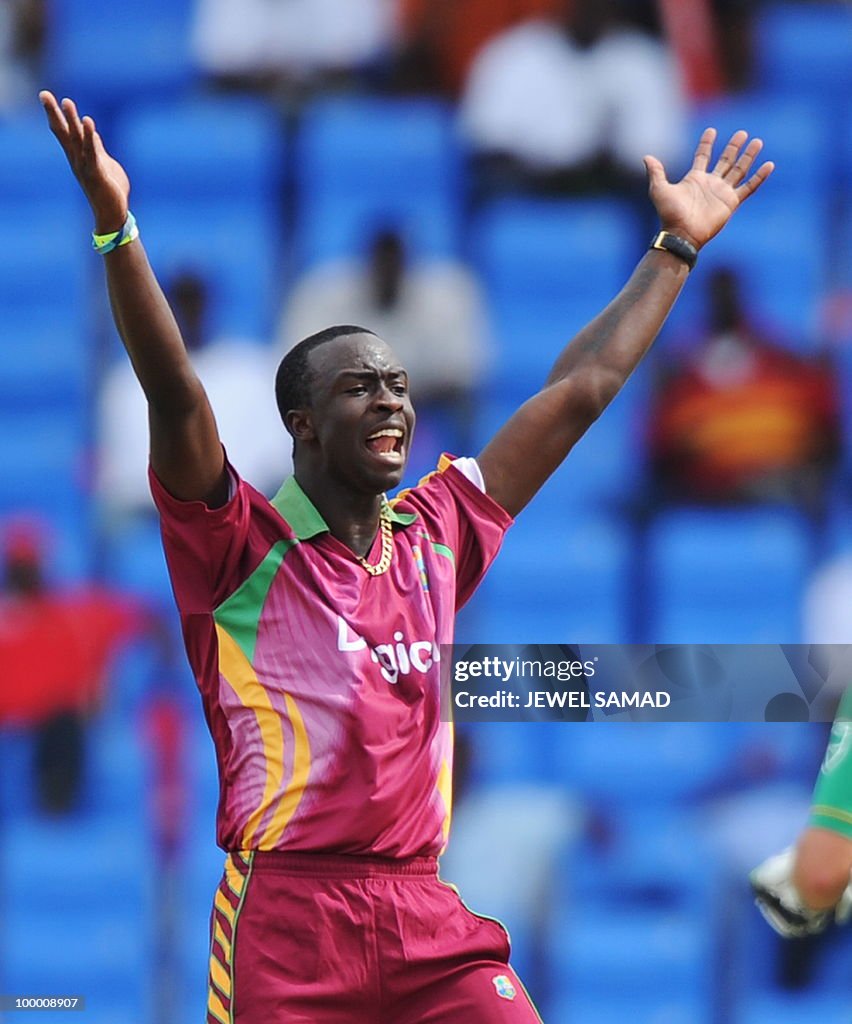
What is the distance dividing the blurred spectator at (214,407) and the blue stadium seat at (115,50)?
2.62ft

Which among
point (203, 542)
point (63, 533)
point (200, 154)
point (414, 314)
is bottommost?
point (203, 542)

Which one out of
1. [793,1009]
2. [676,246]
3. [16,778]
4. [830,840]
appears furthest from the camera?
[16,778]

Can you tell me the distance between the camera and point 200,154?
6852 millimetres

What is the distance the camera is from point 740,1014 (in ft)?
19.9

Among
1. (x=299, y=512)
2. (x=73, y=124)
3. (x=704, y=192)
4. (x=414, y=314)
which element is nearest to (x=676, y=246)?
(x=704, y=192)

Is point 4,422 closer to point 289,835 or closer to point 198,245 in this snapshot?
point 198,245

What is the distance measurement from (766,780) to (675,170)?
2289mm

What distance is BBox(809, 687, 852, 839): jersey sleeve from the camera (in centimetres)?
252

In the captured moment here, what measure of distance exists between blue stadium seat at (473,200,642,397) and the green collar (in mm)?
3334

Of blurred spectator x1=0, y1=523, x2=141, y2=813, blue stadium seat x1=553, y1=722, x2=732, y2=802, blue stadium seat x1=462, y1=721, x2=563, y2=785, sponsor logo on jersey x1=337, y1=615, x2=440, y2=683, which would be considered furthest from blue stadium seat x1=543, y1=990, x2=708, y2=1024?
sponsor logo on jersey x1=337, y1=615, x2=440, y2=683

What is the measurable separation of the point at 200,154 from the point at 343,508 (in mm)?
3741

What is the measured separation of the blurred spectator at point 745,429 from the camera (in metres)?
6.43

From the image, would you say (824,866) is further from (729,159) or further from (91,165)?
(729,159)

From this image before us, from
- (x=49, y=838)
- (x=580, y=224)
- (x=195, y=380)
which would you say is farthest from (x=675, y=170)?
(x=195, y=380)
